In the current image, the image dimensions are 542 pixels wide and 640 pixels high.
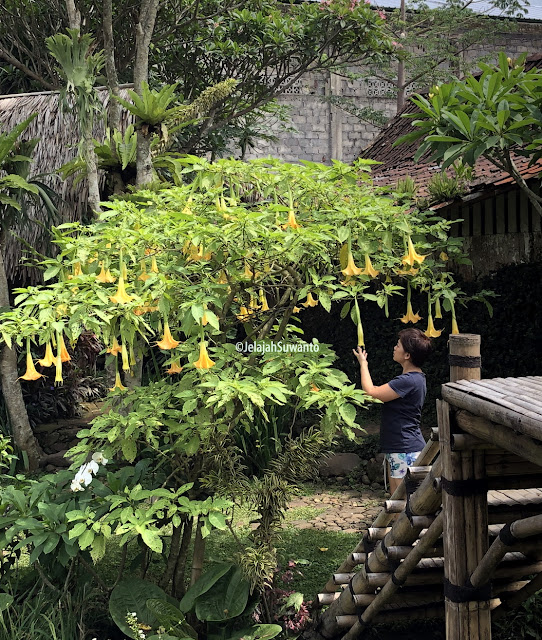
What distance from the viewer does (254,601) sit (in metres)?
3.21

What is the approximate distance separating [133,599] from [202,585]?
1.02ft

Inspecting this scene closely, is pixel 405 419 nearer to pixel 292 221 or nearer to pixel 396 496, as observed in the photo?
pixel 396 496

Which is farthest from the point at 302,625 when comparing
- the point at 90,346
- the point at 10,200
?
the point at 90,346

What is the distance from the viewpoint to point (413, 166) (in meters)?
7.33

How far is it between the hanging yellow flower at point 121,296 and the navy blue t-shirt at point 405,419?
1622 millimetres

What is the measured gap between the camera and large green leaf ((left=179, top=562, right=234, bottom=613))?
3008mm

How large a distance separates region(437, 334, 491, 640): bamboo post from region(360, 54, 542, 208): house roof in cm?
187

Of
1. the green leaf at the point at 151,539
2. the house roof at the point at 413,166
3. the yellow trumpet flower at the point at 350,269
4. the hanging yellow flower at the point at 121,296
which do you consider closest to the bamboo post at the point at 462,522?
the yellow trumpet flower at the point at 350,269

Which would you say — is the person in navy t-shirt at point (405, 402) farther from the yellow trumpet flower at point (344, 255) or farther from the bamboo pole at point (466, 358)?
the bamboo pole at point (466, 358)

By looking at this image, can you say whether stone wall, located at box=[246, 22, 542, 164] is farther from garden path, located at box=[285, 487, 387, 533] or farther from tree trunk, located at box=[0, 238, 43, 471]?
garden path, located at box=[285, 487, 387, 533]

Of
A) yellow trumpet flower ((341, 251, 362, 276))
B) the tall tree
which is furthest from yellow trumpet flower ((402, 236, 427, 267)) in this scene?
the tall tree

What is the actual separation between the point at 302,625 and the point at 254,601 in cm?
26

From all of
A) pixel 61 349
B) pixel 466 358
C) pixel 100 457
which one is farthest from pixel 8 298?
pixel 466 358

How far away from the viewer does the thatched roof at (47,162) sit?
699 cm
